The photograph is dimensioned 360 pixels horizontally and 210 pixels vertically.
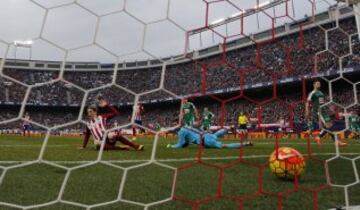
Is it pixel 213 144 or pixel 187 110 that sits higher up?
pixel 187 110

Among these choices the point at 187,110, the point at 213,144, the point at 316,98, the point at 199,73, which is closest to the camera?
the point at 199,73

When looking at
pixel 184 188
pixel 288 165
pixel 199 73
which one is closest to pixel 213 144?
pixel 199 73

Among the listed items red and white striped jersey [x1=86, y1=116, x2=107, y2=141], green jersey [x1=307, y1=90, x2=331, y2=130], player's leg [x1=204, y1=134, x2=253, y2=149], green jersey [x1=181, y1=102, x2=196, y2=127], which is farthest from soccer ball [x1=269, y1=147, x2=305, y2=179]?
green jersey [x1=307, y1=90, x2=331, y2=130]

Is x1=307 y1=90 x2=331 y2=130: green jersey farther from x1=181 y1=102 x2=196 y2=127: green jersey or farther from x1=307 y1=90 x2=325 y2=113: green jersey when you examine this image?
x1=181 y1=102 x2=196 y2=127: green jersey

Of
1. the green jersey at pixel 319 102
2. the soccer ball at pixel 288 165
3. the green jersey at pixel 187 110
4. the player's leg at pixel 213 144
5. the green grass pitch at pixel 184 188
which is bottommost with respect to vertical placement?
the green grass pitch at pixel 184 188

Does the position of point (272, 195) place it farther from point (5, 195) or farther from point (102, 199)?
point (5, 195)

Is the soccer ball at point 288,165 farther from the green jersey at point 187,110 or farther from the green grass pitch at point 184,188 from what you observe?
the green jersey at point 187,110

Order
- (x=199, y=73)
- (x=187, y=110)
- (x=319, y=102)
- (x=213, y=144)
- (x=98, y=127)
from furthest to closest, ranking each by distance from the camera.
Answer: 1. (x=319, y=102)
2. (x=213, y=144)
3. (x=98, y=127)
4. (x=187, y=110)
5. (x=199, y=73)

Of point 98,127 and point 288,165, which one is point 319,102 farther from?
point 288,165

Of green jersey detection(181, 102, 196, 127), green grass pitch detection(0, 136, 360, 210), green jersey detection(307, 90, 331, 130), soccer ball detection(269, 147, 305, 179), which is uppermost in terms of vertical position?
green jersey detection(307, 90, 331, 130)

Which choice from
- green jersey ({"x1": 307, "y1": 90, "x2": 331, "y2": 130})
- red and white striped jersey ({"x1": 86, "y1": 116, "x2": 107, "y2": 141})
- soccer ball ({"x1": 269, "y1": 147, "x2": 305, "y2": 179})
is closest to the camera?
soccer ball ({"x1": 269, "y1": 147, "x2": 305, "y2": 179})

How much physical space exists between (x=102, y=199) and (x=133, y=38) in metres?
1.06

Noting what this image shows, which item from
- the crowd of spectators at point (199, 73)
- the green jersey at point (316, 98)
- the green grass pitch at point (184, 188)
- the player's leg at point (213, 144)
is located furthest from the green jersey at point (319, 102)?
the green grass pitch at point (184, 188)

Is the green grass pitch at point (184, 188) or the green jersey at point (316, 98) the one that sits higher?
the green jersey at point (316, 98)
